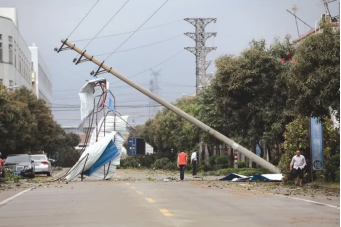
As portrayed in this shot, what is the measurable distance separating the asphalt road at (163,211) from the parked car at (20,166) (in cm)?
2202

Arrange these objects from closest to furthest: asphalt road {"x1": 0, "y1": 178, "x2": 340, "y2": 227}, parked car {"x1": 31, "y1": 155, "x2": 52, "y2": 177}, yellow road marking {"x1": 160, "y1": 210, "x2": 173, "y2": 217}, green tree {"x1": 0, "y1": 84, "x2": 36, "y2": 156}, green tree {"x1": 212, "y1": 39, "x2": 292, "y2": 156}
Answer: asphalt road {"x1": 0, "y1": 178, "x2": 340, "y2": 227} < yellow road marking {"x1": 160, "y1": 210, "x2": 173, "y2": 217} < green tree {"x1": 212, "y1": 39, "x2": 292, "y2": 156} < green tree {"x1": 0, "y1": 84, "x2": 36, "y2": 156} < parked car {"x1": 31, "y1": 155, "x2": 52, "y2": 177}

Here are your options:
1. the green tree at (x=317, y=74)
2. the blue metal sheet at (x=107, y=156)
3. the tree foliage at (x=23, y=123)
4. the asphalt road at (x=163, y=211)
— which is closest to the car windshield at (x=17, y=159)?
the tree foliage at (x=23, y=123)

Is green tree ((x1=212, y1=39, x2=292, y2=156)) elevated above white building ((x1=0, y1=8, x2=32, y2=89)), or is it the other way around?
white building ((x1=0, y1=8, x2=32, y2=89))

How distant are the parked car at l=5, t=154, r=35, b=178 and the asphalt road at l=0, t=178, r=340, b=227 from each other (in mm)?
22016

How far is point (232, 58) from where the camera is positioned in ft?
121

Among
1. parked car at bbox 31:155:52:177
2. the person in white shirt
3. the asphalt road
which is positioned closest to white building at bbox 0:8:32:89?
parked car at bbox 31:155:52:177

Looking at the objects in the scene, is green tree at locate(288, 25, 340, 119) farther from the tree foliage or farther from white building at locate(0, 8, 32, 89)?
white building at locate(0, 8, 32, 89)

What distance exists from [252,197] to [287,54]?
55.2ft

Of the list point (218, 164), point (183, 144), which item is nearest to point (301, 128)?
point (218, 164)

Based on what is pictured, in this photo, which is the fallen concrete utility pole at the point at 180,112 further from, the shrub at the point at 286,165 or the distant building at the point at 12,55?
the distant building at the point at 12,55

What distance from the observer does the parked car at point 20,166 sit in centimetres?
4416

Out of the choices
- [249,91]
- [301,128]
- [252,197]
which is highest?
[249,91]

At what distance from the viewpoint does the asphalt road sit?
1444 cm

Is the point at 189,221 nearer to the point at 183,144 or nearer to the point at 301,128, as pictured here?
the point at 301,128
